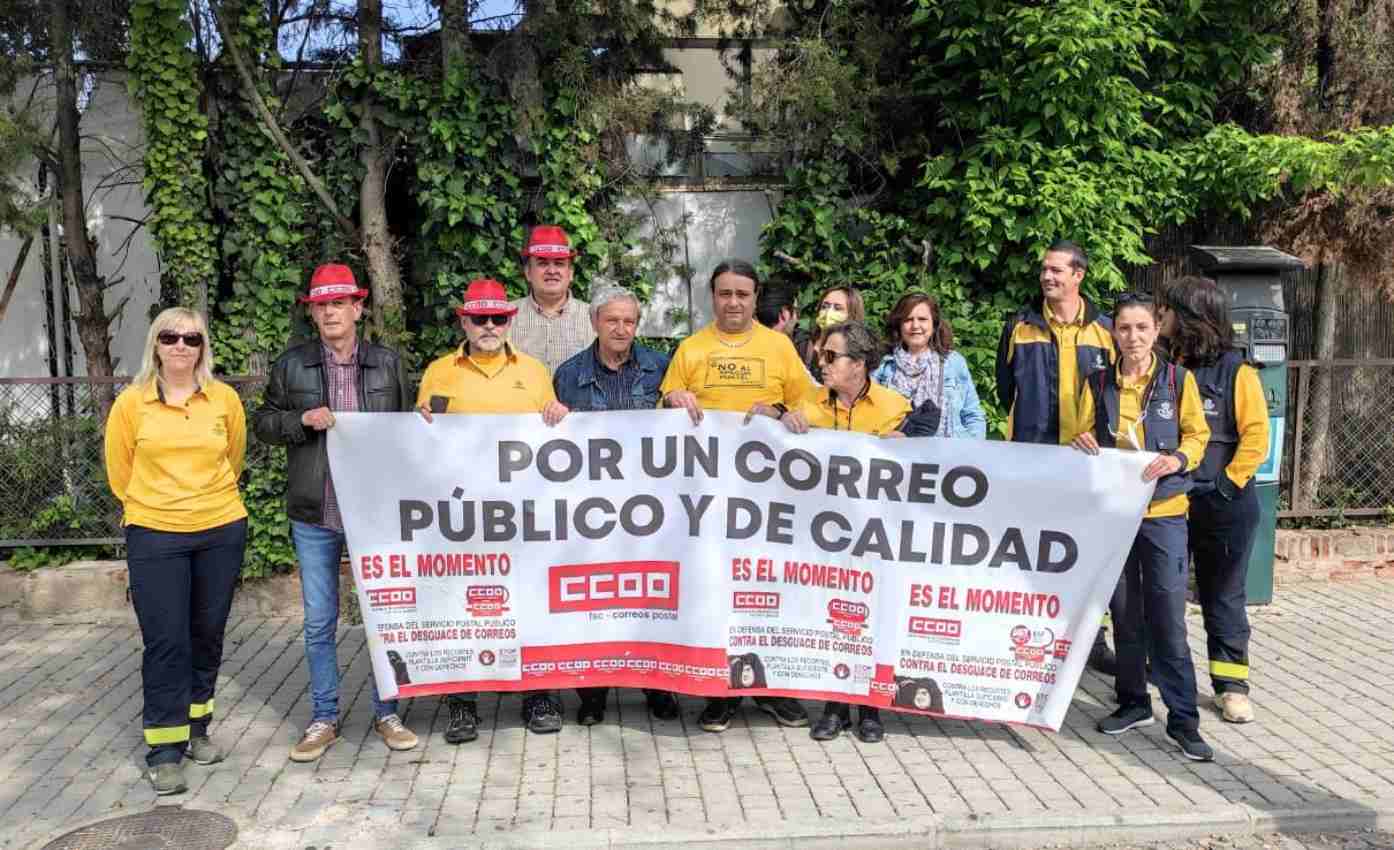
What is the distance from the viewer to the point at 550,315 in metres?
6.19

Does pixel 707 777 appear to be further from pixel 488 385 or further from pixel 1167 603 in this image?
pixel 1167 603

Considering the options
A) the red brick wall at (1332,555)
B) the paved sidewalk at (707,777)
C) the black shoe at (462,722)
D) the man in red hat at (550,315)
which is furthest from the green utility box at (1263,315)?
the black shoe at (462,722)

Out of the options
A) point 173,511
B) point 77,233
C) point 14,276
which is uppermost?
point 77,233

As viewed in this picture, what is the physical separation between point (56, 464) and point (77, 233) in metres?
2.04

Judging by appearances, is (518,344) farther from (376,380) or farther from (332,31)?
(332,31)

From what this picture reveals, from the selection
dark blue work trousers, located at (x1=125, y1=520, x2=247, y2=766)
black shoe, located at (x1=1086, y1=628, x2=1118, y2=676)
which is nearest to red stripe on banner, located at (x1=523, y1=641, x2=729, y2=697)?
dark blue work trousers, located at (x1=125, y1=520, x2=247, y2=766)

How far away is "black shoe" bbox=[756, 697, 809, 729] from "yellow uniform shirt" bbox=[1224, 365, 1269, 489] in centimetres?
232

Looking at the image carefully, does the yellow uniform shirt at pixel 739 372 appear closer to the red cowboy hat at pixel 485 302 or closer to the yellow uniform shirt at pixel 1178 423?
the red cowboy hat at pixel 485 302

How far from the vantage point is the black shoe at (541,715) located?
5.50 metres

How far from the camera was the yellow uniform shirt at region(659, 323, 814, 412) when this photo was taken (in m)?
5.49

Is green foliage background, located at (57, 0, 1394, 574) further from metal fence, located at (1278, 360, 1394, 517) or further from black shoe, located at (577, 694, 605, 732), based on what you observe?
black shoe, located at (577, 694, 605, 732)

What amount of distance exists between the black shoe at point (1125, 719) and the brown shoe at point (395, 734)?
10.6 feet

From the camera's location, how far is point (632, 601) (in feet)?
17.7

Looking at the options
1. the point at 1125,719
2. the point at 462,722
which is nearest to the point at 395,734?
the point at 462,722
